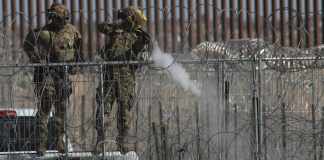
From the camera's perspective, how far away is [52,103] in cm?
661

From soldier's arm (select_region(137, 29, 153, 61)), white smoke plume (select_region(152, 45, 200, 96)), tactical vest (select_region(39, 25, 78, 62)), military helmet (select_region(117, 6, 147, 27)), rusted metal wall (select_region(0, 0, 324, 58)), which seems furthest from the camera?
rusted metal wall (select_region(0, 0, 324, 58))

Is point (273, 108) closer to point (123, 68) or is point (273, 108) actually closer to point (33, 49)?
point (123, 68)

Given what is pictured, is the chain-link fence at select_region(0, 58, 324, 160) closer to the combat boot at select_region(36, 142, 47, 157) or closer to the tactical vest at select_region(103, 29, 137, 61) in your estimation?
the combat boot at select_region(36, 142, 47, 157)

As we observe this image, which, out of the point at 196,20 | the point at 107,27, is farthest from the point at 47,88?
the point at 196,20

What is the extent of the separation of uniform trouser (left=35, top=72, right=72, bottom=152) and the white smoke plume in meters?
0.74

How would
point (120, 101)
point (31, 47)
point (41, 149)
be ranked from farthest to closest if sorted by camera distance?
point (31, 47) < point (120, 101) < point (41, 149)

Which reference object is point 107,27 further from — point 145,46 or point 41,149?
point 41,149

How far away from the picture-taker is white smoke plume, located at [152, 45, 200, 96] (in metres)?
6.55

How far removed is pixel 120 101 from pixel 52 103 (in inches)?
21.3

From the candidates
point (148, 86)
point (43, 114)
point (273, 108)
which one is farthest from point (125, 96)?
point (273, 108)

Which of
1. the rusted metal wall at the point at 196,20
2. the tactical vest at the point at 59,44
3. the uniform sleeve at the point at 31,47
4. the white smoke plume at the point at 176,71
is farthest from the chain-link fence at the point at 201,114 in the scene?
the rusted metal wall at the point at 196,20

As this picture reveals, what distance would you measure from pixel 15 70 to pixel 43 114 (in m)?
0.42

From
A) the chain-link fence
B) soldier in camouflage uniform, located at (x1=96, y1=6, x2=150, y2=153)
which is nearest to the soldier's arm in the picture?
soldier in camouflage uniform, located at (x1=96, y1=6, x2=150, y2=153)

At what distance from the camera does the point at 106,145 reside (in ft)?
21.7
